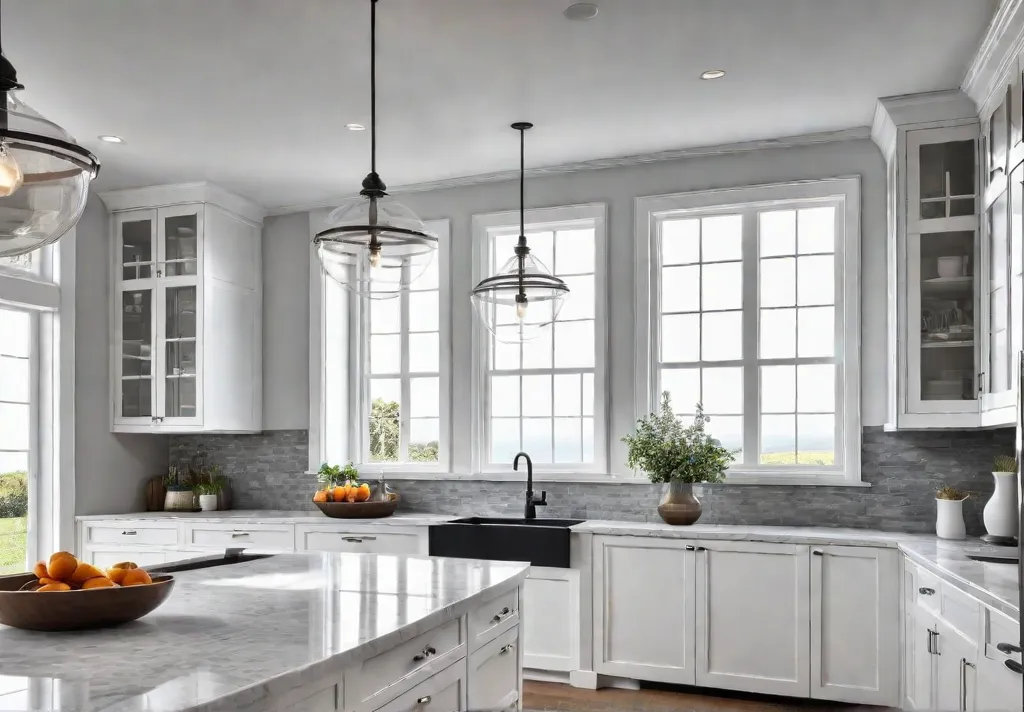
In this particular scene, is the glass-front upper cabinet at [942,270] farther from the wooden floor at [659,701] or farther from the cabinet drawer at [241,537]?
the cabinet drawer at [241,537]

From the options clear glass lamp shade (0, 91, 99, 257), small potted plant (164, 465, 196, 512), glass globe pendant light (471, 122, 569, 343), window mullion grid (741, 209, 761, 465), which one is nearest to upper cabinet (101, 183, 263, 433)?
small potted plant (164, 465, 196, 512)

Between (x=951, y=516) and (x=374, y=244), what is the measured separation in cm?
305

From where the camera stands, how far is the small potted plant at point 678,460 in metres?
4.69

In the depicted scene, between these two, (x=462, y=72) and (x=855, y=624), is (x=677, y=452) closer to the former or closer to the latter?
(x=855, y=624)

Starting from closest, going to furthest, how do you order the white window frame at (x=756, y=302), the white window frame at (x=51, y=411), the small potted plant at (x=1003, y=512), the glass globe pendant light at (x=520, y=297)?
the small potted plant at (x=1003, y=512)
the glass globe pendant light at (x=520, y=297)
the white window frame at (x=756, y=302)
the white window frame at (x=51, y=411)

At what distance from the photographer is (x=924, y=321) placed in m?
4.16

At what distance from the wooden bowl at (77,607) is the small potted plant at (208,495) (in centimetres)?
397

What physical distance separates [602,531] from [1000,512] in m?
1.83

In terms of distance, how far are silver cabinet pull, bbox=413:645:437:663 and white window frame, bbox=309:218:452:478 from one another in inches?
134

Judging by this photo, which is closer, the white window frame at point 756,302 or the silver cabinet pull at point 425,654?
the silver cabinet pull at point 425,654

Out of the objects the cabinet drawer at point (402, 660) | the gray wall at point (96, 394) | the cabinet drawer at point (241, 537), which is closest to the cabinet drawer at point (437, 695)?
the cabinet drawer at point (402, 660)

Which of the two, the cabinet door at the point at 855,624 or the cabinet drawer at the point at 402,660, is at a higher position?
the cabinet drawer at the point at 402,660

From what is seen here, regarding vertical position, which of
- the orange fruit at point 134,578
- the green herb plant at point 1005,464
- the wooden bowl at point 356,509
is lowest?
the wooden bowl at point 356,509

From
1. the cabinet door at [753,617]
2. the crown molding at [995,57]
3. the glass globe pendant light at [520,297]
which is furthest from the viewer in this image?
the cabinet door at [753,617]
